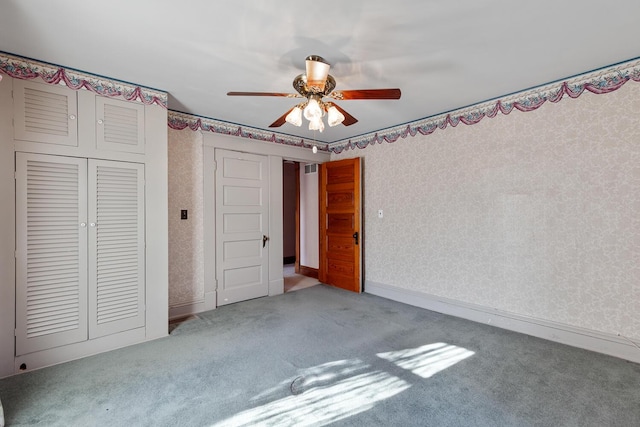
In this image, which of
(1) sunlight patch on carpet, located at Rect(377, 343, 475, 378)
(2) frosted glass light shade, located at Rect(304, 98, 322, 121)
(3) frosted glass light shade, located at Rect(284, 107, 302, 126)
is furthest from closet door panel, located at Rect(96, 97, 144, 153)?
(1) sunlight patch on carpet, located at Rect(377, 343, 475, 378)

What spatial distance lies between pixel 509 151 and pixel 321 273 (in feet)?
10.8

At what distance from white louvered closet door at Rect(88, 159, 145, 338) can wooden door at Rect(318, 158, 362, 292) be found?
2.78m

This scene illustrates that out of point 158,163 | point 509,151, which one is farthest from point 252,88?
point 509,151

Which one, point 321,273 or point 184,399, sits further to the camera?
point 321,273

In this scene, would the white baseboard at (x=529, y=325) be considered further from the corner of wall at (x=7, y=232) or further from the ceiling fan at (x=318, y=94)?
the corner of wall at (x=7, y=232)

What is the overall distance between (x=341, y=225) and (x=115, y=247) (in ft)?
9.83

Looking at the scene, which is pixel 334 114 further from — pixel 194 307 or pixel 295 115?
pixel 194 307

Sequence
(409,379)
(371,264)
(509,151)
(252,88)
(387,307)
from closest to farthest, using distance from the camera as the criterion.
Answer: (409,379) < (252,88) < (509,151) < (387,307) < (371,264)

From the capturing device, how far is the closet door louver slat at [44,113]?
2.20 m

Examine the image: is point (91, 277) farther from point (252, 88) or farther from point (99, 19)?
point (252, 88)

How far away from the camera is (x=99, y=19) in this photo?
1.77 meters

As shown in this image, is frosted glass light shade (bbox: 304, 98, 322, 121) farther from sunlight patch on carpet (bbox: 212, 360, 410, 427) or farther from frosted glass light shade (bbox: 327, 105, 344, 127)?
sunlight patch on carpet (bbox: 212, 360, 410, 427)

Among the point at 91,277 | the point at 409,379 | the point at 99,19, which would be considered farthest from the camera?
the point at 91,277

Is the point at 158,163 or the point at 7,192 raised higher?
the point at 158,163
